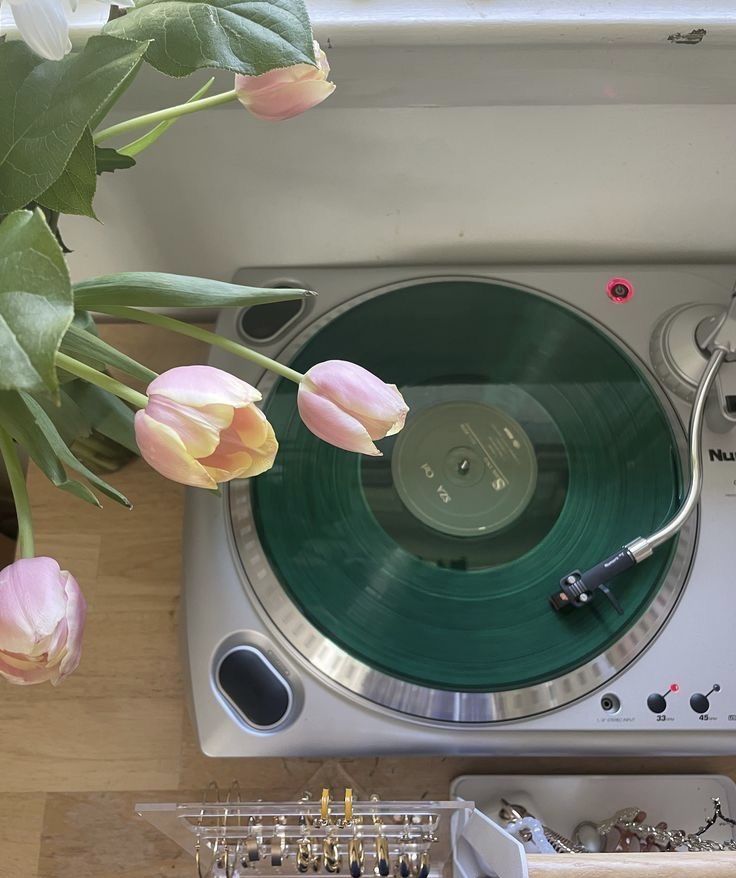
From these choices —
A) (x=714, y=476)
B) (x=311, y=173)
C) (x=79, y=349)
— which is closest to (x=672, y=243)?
(x=714, y=476)

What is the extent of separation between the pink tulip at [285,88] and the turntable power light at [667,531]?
1.29 feet

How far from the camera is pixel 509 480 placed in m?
0.66

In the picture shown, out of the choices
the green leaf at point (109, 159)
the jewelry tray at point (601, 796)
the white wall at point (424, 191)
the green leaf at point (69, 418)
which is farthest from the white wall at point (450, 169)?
the jewelry tray at point (601, 796)

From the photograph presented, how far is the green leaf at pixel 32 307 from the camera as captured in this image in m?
0.26

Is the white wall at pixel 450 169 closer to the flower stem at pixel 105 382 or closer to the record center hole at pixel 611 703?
the flower stem at pixel 105 382

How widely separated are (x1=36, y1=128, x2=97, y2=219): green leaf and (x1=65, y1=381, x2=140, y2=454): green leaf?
0.39 ft

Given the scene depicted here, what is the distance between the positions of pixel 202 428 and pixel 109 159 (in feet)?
0.69

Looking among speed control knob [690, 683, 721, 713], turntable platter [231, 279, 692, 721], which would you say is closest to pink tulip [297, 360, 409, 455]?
turntable platter [231, 279, 692, 721]

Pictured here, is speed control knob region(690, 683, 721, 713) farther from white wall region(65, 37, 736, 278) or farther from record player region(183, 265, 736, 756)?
white wall region(65, 37, 736, 278)

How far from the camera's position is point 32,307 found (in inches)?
10.6

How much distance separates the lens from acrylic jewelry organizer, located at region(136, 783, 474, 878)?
0.52 metres

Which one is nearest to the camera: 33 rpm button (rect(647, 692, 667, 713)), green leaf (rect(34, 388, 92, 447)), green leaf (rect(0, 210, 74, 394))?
green leaf (rect(0, 210, 74, 394))

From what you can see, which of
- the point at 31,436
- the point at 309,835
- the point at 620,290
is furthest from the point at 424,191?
the point at 309,835

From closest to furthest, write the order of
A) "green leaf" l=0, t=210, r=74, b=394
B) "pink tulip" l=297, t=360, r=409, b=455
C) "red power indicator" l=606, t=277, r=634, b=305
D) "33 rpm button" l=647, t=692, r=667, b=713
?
"green leaf" l=0, t=210, r=74, b=394
"pink tulip" l=297, t=360, r=409, b=455
"33 rpm button" l=647, t=692, r=667, b=713
"red power indicator" l=606, t=277, r=634, b=305
